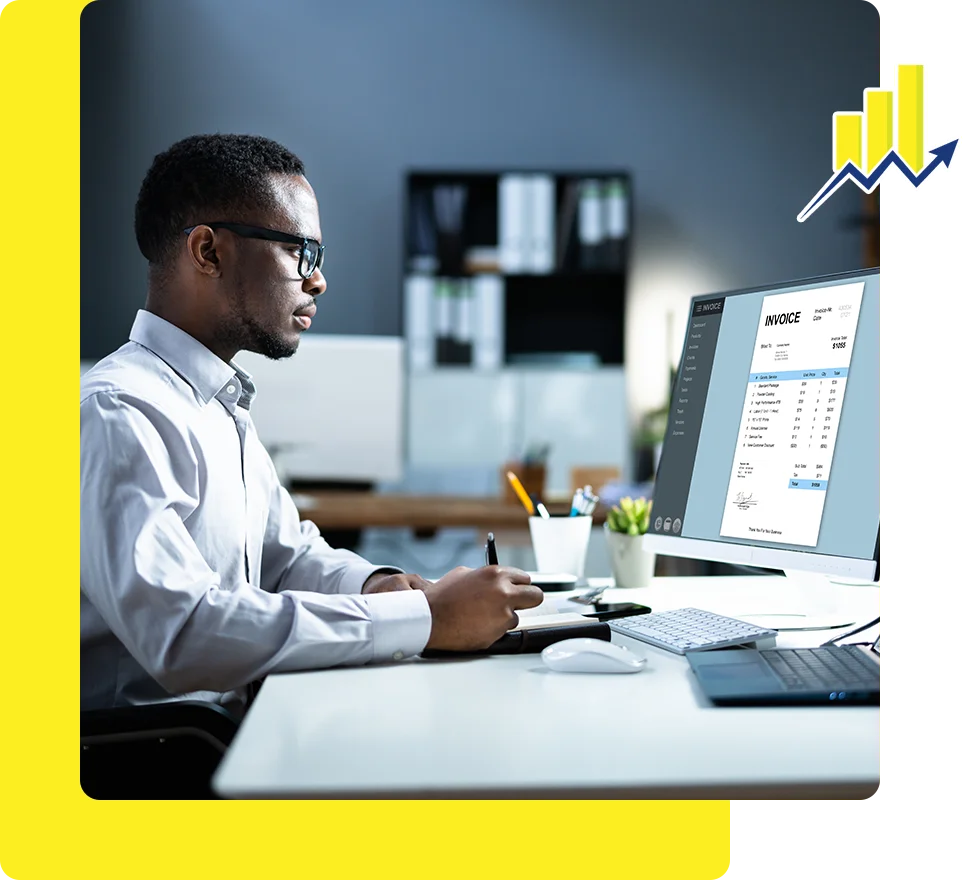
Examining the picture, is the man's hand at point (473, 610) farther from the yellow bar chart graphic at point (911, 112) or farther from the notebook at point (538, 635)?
the yellow bar chart graphic at point (911, 112)

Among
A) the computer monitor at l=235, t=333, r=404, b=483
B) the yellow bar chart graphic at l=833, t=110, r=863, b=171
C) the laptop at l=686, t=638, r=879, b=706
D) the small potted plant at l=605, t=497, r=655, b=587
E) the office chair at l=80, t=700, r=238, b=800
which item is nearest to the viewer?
the laptop at l=686, t=638, r=879, b=706

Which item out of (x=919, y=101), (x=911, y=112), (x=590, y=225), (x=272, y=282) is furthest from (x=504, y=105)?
(x=272, y=282)

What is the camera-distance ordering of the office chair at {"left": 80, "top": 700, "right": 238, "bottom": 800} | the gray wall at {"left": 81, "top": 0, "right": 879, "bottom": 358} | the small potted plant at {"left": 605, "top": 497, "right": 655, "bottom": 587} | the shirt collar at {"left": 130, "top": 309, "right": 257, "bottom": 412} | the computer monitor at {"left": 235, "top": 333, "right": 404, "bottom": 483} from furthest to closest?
the gray wall at {"left": 81, "top": 0, "right": 879, "bottom": 358}
the computer monitor at {"left": 235, "top": 333, "right": 404, "bottom": 483}
the small potted plant at {"left": 605, "top": 497, "right": 655, "bottom": 587}
the shirt collar at {"left": 130, "top": 309, "right": 257, "bottom": 412}
the office chair at {"left": 80, "top": 700, "right": 238, "bottom": 800}

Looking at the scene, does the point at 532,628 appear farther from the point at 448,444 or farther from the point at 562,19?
the point at 562,19

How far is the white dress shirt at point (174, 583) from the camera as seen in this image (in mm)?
861

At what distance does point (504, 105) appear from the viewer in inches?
163

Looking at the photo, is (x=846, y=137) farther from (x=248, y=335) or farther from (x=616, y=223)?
(x=248, y=335)

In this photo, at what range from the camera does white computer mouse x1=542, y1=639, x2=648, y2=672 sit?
0.87 m

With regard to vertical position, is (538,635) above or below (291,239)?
below

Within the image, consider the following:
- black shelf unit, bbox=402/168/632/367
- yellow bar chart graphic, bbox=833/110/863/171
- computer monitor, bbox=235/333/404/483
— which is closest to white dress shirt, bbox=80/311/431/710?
computer monitor, bbox=235/333/404/483

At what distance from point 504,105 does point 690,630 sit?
11.6 ft

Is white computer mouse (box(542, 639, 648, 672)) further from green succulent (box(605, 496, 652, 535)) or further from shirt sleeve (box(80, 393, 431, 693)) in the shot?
green succulent (box(605, 496, 652, 535))

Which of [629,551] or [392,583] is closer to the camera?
[392,583]

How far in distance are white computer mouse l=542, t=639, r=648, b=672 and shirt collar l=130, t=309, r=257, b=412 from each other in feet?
1.75
